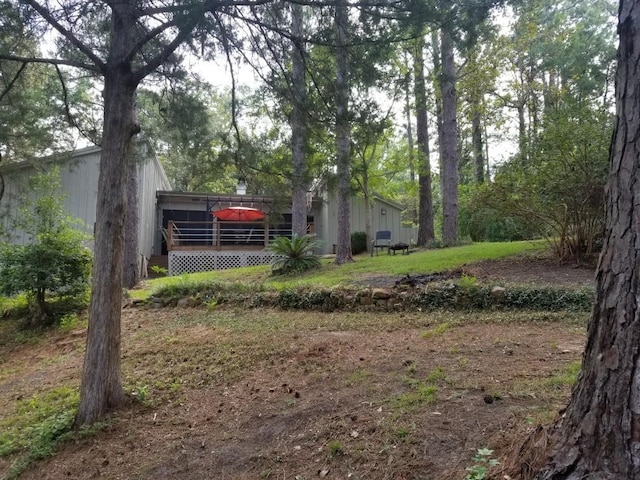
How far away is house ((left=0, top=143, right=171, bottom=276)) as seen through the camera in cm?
908

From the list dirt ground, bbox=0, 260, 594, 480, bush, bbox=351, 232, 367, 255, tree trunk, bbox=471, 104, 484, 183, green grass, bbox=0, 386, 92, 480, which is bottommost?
green grass, bbox=0, 386, 92, 480

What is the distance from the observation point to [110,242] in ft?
10.8

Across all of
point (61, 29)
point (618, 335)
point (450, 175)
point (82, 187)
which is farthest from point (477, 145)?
point (618, 335)

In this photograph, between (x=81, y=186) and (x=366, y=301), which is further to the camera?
(x=81, y=186)

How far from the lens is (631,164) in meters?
1.42

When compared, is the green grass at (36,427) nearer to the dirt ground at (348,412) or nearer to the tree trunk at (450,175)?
the dirt ground at (348,412)

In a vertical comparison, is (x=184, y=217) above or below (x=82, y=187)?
below

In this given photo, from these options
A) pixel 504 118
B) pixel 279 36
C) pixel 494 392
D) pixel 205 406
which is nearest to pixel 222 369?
pixel 205 406

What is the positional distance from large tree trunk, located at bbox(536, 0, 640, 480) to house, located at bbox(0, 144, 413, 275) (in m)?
8.53

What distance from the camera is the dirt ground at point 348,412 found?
2191mm

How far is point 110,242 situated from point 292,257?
696 cm

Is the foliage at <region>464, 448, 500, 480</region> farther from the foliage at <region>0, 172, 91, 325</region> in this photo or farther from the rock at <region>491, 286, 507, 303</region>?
the foliage at <region>0, 172, 91, 325</region>

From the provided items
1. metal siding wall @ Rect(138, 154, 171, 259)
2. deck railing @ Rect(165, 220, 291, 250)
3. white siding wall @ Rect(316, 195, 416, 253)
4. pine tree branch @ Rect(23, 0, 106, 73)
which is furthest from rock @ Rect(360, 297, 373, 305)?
white siding wall @ Rect(316, 195, 416, 253)

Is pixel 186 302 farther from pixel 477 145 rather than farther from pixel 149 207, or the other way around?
pixel 477 145
